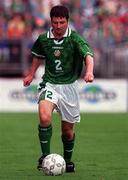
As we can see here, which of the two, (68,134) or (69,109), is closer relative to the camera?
(69,109)

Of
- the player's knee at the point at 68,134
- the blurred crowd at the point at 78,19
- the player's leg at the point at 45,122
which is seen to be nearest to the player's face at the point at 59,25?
the player's leg at the point at 45,122

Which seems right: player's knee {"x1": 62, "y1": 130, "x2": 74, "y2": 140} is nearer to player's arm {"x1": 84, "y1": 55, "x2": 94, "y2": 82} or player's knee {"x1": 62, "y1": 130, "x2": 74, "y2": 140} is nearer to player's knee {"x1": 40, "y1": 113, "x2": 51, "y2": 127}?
player's knee {"x1": 40, "y1": 113, "x2": 51, "y2": 127}

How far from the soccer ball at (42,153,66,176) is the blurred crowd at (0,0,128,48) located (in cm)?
1449

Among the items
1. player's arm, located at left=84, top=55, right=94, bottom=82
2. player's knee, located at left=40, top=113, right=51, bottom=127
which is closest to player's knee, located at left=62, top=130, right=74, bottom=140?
player's knee, located at left=40, top=113, right=51, bottom=127

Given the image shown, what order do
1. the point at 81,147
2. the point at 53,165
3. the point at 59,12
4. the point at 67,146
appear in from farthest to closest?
the point at 81,147
the point at 67,146
the point at 59,12
the point at 53,165

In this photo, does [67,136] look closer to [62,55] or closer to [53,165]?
[53,165]

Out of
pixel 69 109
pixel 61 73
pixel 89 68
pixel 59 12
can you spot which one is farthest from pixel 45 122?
pixel 59 12

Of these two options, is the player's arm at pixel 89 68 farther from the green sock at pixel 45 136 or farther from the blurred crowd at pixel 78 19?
the blurred crowd at pixel 78 19

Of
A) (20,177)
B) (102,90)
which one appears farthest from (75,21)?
(20,177)

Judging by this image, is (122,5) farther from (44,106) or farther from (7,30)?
(44,106)

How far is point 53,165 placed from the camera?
8.99 m

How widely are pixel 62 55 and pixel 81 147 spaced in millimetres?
3878

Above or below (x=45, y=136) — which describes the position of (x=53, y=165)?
below

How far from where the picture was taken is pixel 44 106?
933 cm
